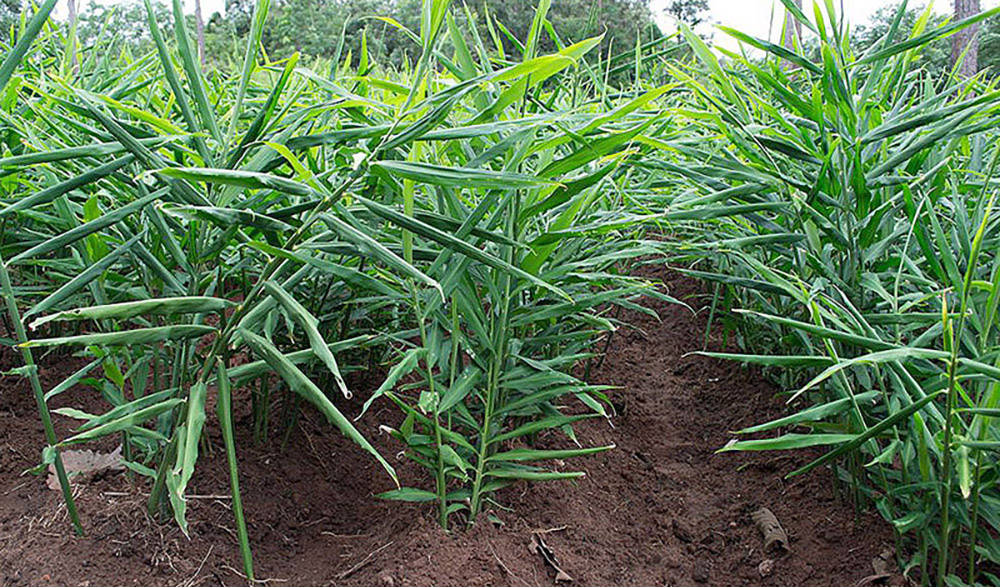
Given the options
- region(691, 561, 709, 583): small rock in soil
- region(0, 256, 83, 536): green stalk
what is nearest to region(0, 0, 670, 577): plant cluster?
region(0, 256, 83, 536): green stalk

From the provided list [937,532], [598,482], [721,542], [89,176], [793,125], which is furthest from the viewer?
[598,482]

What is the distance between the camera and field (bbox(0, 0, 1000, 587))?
1059 mm

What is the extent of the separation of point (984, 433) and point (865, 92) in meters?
0.68

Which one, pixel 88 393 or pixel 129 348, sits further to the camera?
pixel 88 393

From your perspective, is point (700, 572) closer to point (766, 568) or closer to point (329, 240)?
point (766, 568)

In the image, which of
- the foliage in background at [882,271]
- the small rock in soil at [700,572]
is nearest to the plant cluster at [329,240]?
the foliage in background at [882,271]

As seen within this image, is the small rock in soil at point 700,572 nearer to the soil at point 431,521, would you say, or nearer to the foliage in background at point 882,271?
the soil at point 431,521

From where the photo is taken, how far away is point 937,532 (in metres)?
1.19

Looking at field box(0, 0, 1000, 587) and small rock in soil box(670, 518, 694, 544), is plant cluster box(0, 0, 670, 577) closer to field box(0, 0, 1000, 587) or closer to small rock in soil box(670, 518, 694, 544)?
field box(0, 0, 1000, 587)

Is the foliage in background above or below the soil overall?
above

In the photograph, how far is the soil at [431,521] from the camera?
4.28 feet

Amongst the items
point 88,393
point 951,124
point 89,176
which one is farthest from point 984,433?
point 88,393

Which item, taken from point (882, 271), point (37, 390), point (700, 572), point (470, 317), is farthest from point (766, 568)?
point (37, 390)

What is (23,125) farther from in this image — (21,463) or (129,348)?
(21,463)
